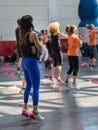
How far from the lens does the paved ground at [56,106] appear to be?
6967mm

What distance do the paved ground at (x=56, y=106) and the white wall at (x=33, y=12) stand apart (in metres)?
7.78

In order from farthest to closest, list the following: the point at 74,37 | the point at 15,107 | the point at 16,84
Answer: the point at 16,84
the point at 74,37
the point at 15,107

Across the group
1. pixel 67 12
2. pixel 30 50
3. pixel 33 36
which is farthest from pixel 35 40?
pixel 67 12

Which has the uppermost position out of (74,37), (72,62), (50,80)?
(74,37)

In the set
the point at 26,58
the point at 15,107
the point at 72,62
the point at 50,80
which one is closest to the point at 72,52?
the point at 72,62

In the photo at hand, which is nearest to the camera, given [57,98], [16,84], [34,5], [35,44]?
[35,44]

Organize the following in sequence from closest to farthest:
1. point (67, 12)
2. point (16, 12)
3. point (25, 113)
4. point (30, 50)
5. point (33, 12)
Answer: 1. point (30, 50)
2. point (25, 113)
3. point (16, 12)
4. point (33, 12)
5. point (67, 12)

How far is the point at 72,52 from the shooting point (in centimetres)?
1094

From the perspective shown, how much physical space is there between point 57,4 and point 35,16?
127 cm

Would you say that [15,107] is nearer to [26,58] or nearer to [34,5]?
[26,58]

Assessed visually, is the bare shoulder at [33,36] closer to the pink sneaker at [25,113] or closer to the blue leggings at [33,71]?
the blue leggings at [33,71]

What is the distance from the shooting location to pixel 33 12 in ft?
67.3

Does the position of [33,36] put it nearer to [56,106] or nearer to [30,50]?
[30,50]

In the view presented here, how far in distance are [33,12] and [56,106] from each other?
12451 millimetres
